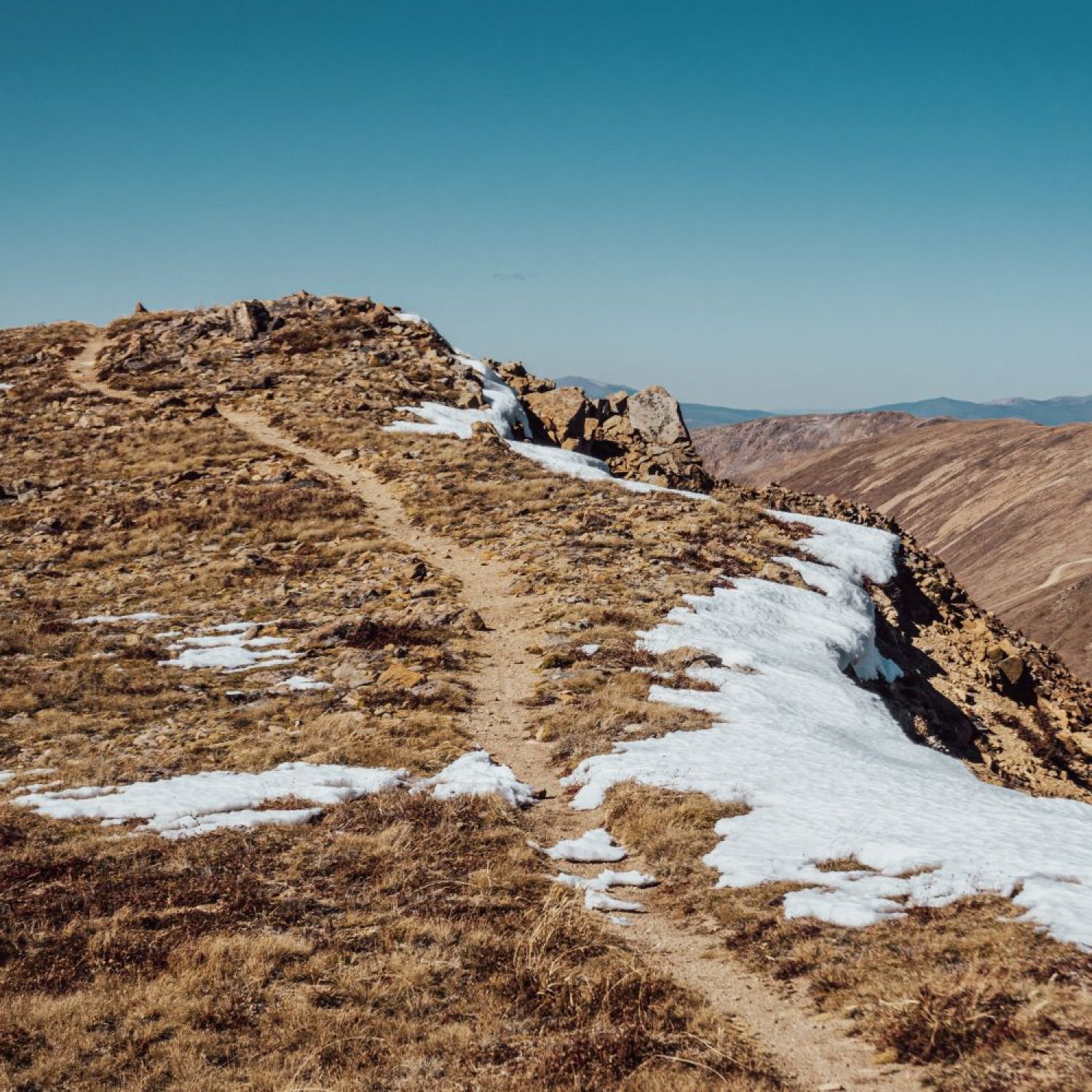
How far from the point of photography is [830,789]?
13.9 metres

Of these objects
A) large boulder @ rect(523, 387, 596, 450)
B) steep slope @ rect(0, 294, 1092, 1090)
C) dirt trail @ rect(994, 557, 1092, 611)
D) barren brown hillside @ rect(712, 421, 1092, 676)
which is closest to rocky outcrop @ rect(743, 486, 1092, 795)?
steep slope @ rect(0, 294, 1092, 1090)

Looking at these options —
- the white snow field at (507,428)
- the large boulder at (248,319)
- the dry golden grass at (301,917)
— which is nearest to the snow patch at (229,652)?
the dry golden grass at (301,917)

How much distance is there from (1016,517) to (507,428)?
117m

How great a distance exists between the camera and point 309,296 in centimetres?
6631

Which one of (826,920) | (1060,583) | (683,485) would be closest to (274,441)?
(683,485)

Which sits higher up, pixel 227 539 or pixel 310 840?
pixel 227 539

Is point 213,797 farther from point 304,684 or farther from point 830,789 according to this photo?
point 830,789

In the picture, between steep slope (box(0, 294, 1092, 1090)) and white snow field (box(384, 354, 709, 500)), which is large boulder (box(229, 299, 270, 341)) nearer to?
white snow field (box(384, 354, 709, 500))

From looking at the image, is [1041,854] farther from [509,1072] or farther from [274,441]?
[274,441]

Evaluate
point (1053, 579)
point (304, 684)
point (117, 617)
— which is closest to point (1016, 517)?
point (1053, 579)

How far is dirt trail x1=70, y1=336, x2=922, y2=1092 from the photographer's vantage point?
7.44 m

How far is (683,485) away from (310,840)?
126 ft

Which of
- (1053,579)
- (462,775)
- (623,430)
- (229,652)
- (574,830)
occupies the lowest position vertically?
(1053,579)

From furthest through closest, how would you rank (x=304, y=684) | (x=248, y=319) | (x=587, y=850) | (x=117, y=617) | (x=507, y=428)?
(x=248, y=319)
(x=507, y=428)
(x=117, y=617)
(x=304, y=684)
(x=587, y=850)
